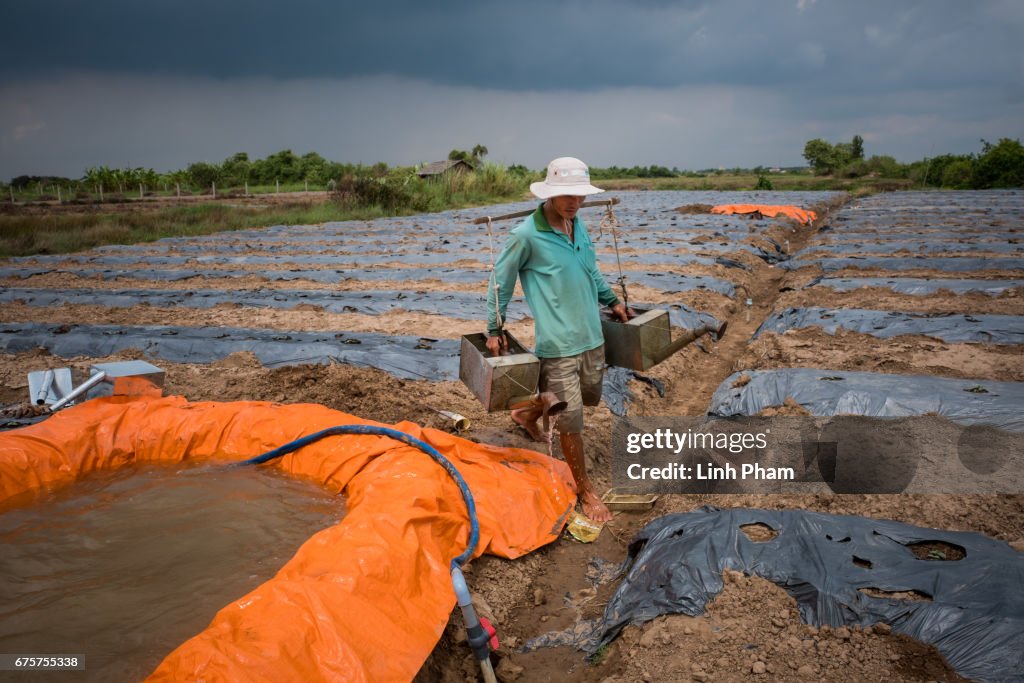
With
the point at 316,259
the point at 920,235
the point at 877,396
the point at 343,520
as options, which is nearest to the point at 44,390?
the point at 343,520

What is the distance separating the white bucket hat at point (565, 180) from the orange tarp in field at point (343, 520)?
1.41 metres

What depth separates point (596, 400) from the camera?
3516mm

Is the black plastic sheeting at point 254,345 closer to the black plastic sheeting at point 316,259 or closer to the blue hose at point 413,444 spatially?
the blue hose at point 413,444

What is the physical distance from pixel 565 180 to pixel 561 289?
1.71 feet

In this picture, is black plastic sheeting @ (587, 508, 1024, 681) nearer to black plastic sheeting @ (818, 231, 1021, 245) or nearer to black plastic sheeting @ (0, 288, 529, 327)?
black plastic sheeting @ (0, 288, 529, 327)

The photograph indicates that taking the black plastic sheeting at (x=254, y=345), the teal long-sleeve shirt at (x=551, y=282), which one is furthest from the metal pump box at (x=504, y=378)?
the black plastic sheeting at (x=254, y=345)

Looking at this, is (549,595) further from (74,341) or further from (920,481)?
(74,341)

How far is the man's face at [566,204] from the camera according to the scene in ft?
9.98

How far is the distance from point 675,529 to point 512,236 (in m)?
1.54

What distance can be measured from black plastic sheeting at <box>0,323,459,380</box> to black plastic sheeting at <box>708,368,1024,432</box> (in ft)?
7.53

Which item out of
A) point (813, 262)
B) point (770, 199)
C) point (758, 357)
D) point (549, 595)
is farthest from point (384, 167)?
point (549, 595)

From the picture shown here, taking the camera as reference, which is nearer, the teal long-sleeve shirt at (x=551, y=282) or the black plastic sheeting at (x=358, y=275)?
the teal long-sleeve shirt at (x=551, y=282)

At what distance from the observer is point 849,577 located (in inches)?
86.9

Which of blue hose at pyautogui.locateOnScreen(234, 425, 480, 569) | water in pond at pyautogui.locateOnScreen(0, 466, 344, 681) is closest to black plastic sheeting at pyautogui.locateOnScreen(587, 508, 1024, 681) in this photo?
blue hose at pyautogui.locateOnScreen(234, 425, 480, 569)
